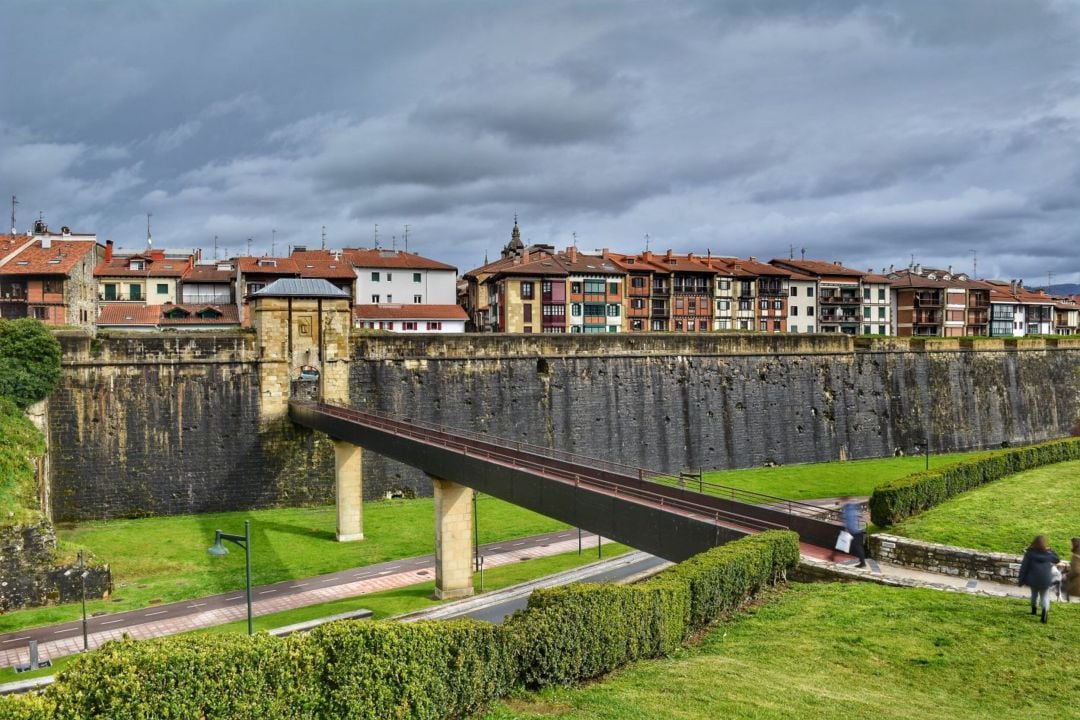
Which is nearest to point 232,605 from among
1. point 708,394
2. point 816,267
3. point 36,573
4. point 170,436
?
point 36,573

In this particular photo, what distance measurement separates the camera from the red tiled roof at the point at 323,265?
2534 inches

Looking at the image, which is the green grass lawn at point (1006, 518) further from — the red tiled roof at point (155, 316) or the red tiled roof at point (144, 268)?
the red tiled roof at point (144, 268)

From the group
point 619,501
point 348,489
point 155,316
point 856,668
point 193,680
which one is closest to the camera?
point 193,680

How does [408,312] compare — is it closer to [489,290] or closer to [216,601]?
[489,290]

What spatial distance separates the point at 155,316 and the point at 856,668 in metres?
62.0

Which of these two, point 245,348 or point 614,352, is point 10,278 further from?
point 614,352

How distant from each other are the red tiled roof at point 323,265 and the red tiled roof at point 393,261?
1134 millimetres

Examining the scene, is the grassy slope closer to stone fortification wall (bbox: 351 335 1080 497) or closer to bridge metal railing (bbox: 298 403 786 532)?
bridge metal railing (bbox: 298 403 786 532)

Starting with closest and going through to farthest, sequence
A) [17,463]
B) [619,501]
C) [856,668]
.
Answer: [856,668] → [619,501] → [17,463]

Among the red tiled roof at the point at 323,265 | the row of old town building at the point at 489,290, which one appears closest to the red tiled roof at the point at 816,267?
the row of old town building at the point at 489,290

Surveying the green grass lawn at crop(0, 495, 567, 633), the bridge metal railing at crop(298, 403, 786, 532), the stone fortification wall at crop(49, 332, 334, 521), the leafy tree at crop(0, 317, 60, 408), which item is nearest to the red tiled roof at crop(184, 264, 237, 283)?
the stone fortification wall at crop(49, 332, 334, 521)

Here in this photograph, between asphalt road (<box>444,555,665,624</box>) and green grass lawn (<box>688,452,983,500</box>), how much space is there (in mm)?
12358

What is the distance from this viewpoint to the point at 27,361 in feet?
112

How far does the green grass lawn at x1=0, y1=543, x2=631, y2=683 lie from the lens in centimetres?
2375
